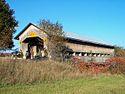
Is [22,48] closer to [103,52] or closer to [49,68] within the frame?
[103,52]

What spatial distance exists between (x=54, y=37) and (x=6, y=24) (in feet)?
70.2

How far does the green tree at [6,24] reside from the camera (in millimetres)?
50406

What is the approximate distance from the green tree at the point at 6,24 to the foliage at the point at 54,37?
618 inches

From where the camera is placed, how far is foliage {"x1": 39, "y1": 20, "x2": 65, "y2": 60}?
34062 mm

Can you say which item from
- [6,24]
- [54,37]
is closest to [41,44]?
[54,37]

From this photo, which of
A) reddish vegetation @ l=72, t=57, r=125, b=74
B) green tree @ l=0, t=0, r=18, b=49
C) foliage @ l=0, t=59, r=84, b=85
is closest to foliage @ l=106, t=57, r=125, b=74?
reddish vegetation @ l=72, t=57, r=125, b=74

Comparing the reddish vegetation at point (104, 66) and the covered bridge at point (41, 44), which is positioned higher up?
the covered bridge at point (41, 44)

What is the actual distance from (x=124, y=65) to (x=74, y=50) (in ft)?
57.7

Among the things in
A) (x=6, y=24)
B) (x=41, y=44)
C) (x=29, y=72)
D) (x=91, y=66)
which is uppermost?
(x=6, y=24)

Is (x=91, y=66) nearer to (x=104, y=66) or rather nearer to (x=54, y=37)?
(x=104, y=66)

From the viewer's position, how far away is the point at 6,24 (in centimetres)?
5312

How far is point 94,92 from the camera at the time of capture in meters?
13.2

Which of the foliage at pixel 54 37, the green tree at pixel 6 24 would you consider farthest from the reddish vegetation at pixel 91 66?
the green tree at pixel 6 24

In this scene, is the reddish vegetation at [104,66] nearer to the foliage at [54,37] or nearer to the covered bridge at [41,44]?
the foliage at [54,37]
